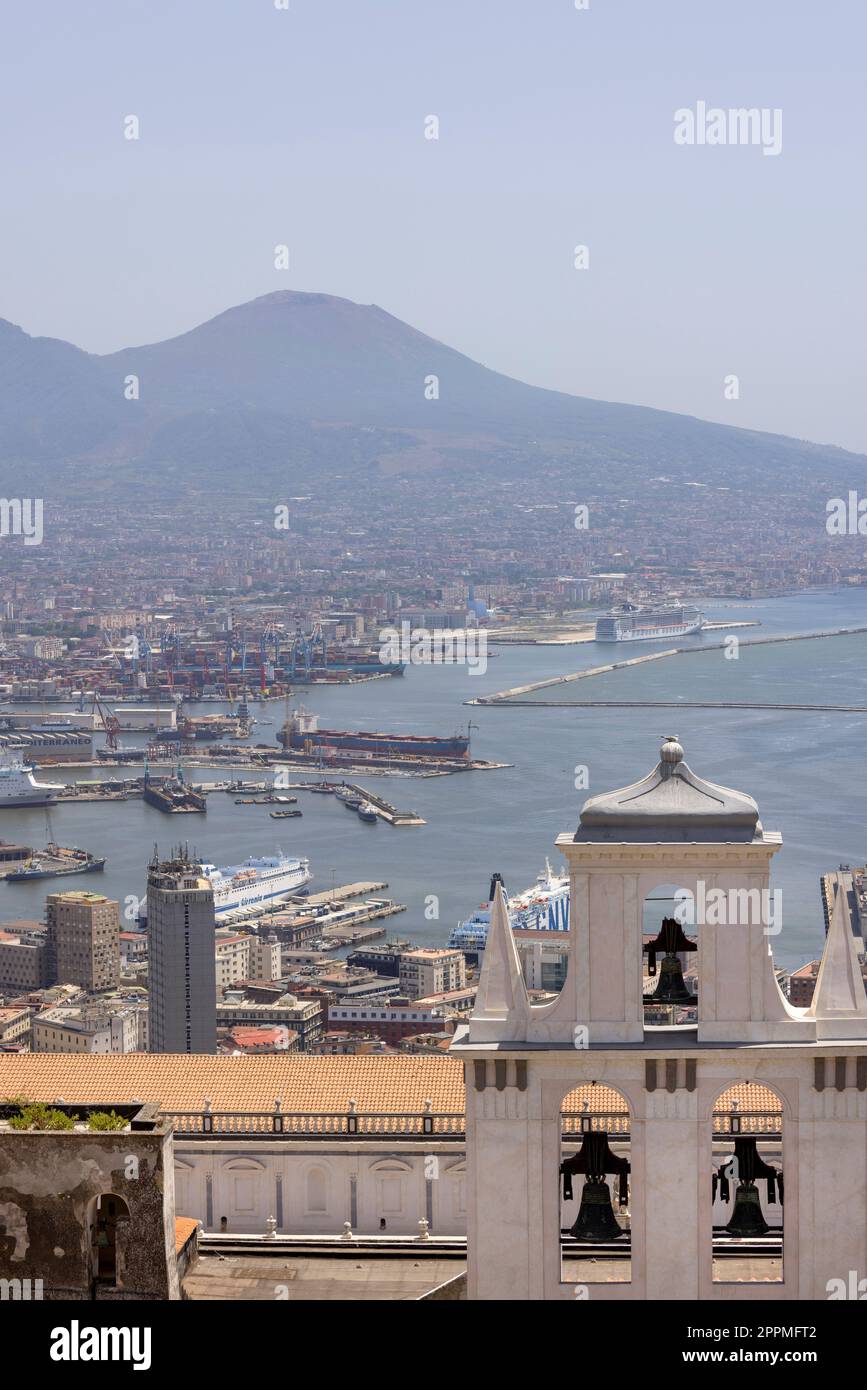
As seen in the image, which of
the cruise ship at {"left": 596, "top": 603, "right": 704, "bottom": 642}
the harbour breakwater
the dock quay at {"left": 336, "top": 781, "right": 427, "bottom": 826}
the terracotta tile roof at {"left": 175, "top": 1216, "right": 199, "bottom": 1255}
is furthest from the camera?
the cruise ship at {"left": 596, "top": 603, "right": 704, "bottom": 642}

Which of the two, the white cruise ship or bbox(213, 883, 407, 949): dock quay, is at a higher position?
the white cruise ship

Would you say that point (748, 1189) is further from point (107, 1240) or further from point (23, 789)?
point (23, 789)

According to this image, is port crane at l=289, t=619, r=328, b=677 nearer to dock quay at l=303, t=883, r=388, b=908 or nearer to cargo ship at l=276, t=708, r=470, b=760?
cargo ship at l=276, t=708, r=470, b=760

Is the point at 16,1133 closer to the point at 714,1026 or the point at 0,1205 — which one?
the point at 0,1205

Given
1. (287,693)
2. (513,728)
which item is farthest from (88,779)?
(287,693)

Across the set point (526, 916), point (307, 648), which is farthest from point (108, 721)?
point (526, 916)

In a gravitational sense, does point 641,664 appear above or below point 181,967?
above

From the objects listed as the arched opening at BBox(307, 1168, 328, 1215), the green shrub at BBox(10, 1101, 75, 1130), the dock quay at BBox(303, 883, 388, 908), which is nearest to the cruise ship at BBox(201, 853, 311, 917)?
the dock quay at BBox(303, 883, 388, 908)
